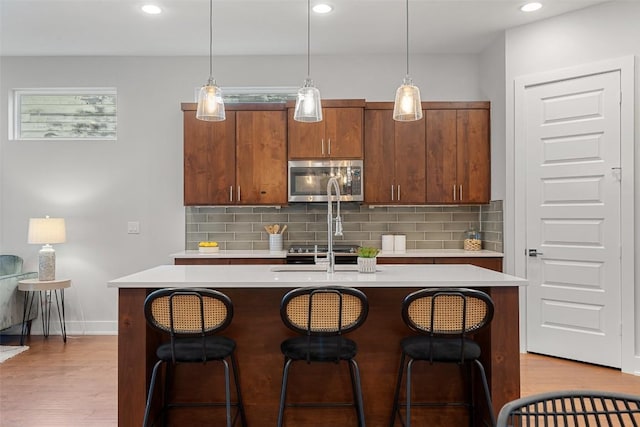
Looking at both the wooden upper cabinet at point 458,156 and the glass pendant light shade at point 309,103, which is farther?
the wooden upper cabinet at point 458,156

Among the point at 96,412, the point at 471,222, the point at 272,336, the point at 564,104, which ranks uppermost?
the point at 564,104

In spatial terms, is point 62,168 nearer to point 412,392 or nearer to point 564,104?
point 412,392

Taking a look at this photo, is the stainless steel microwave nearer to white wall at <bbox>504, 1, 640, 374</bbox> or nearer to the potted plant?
white wall at <bbox>504, 1, 640, 374</bbox>

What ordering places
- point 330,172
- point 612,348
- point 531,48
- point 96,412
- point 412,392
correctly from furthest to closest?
point 330,172 < point 531,48 < point 612,348 < point 96,412 < point 412,392

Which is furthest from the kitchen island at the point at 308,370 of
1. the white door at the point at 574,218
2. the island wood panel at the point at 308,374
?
the white door at the point at 574,218

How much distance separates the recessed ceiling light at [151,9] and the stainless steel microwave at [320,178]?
5.73ft

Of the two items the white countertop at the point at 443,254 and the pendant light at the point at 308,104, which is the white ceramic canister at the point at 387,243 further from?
the pendant light at the point at 308,104

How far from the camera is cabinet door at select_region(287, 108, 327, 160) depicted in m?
4.39

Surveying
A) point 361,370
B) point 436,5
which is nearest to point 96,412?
point 361,370

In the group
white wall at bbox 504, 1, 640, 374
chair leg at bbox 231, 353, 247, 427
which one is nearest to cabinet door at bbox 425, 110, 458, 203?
white wall at bbox 504, 1, 640, 374

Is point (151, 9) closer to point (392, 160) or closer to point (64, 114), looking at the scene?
point (64, 114)

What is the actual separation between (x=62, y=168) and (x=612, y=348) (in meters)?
5.52

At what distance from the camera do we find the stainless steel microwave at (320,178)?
14.5 ft

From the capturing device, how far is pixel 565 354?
12.5 feet
